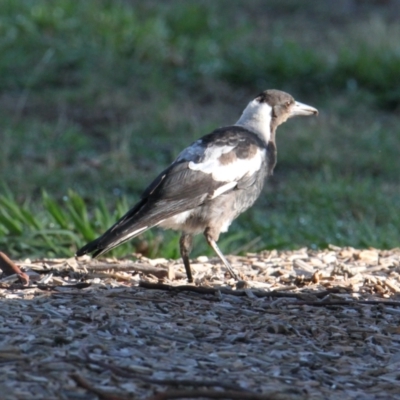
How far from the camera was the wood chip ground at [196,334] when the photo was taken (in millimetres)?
3211

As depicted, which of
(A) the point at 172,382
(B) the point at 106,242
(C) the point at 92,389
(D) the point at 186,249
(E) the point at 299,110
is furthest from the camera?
(E) the point at 299,110

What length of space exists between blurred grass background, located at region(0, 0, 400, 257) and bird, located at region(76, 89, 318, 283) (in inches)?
43.0

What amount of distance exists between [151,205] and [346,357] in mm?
1612

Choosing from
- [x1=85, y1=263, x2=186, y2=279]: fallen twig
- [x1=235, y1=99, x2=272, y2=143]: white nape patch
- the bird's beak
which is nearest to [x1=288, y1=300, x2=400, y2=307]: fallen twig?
[x1=85, y1=263, x2=186, y2=279]: fallen twig

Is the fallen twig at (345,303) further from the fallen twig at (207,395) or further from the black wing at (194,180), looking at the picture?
the fallen twig at (207,395)

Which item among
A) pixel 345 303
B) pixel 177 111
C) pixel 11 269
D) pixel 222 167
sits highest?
pixel 177 111

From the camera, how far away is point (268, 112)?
5.89m

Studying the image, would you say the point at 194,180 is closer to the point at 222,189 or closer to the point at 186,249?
the point at 222,189

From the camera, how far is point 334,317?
4168 mm

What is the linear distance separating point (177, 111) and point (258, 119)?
5.41 meters

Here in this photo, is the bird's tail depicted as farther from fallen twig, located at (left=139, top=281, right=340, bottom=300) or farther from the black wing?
fallen twig, located at (left=139, top=281, right=340, bottom=300)

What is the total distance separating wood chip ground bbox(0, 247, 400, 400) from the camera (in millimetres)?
3211

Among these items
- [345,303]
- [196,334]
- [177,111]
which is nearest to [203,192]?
[345,303]

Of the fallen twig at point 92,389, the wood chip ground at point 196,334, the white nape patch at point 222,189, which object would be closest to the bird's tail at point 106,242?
the wood chip ground at point 196,334
